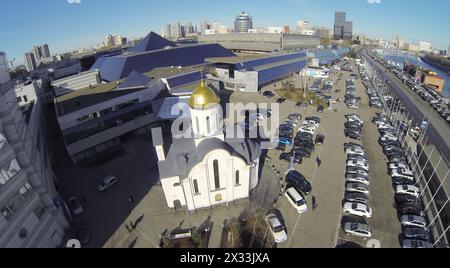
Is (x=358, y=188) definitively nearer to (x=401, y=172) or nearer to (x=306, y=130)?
(x=401, y=172)

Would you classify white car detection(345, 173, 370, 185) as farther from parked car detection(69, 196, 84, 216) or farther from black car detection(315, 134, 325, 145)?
parked car detection(69, 196, 84, 216)

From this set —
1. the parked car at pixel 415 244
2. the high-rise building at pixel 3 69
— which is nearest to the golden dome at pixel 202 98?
the high-rise building at pixel 3 69

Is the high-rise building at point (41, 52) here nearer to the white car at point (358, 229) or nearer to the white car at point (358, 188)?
the white car at point (358, 188)

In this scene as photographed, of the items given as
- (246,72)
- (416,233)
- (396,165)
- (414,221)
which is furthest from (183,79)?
(416,233)

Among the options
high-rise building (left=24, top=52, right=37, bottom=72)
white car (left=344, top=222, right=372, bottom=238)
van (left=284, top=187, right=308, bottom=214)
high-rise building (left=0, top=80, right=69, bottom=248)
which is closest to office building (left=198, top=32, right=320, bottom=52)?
high-rise building (left=24, top=52, right=37, bottom=72)

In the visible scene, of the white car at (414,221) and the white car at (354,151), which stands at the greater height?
the white car at (354,151)

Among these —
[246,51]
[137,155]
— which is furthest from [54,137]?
[246,51]
